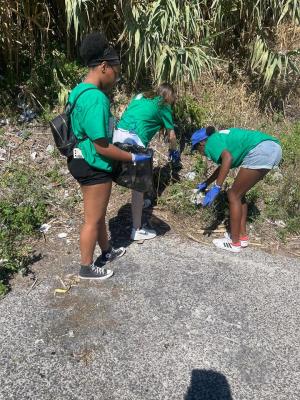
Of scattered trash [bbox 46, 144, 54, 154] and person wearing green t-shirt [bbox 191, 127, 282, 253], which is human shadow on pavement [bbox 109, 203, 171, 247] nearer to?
person wearing green t-shirt [bbox 191, 127, 282, 253]

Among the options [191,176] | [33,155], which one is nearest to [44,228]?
[33,155]

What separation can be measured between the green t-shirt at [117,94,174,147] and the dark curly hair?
1.17 metres

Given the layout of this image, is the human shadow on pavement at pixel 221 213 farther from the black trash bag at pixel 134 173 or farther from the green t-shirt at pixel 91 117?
the green t-shirt at pixel 91 117

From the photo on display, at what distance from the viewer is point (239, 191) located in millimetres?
3723

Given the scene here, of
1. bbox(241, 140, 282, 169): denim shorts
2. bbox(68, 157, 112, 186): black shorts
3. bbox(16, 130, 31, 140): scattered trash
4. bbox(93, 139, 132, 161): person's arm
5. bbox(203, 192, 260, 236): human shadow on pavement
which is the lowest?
bbox(203, 192, 260, 236): human shadow on pavement

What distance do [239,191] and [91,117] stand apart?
1575 millimetres

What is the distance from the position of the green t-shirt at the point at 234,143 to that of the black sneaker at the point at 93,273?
128 centimetres

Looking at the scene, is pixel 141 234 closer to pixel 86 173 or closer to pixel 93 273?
pixel 93 273

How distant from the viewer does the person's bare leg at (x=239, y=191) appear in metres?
3.64

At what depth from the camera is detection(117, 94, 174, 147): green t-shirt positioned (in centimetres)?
395

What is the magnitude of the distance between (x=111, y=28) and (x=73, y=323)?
13.4ft

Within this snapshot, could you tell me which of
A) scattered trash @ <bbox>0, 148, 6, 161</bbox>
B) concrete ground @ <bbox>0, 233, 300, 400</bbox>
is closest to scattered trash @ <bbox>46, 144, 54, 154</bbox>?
scattered trash @ <bbox>0, 148, 6, 161</bbox>

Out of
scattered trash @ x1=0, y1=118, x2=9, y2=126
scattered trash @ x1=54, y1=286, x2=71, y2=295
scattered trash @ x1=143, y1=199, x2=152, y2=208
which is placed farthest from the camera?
scattered trash @ x1=0, y1=118, x2=9, y2=126

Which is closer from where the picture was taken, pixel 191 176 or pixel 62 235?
pixel 62 235
